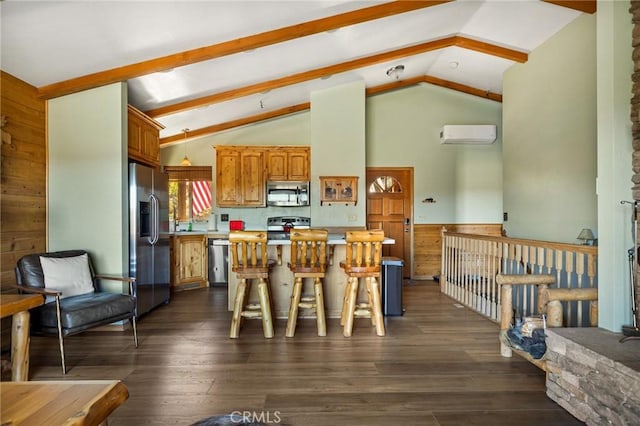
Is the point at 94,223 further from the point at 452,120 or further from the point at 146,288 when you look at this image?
the point at 452,120

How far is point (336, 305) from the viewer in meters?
3.74

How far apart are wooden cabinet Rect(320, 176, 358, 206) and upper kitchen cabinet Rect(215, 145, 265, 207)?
116 cm

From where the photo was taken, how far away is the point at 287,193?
5984 millimetres

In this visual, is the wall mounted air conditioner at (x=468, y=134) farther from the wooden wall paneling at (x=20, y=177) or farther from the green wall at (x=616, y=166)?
the wooden wall paneling at (x=20, y=177)

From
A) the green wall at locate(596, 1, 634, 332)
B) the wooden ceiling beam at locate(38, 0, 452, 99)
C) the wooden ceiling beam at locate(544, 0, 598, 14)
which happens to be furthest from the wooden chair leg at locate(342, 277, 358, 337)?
the wooden ceiling beam at locate(544, 0, 598, 14)

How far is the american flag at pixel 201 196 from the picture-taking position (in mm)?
6297

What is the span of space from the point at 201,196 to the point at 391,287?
408 cm

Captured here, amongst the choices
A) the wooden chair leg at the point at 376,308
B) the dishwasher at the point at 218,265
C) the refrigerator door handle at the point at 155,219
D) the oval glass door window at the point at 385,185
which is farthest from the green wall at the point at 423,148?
the wooden chair leg at the point at 376,308

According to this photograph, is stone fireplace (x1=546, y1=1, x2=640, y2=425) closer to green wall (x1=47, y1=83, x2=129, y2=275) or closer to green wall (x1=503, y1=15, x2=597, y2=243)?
green wall (x1=503, y1=15, x2=597, y2=243)

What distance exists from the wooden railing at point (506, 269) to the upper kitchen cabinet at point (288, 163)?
8.75 feet

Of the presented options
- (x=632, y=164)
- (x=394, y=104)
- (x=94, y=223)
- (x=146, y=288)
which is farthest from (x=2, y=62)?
(x=394, y=104)

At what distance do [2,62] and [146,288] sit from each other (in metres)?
2.42

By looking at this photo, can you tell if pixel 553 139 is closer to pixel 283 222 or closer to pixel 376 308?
pixel 376 308

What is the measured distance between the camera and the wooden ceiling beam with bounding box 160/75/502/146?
5941mm
